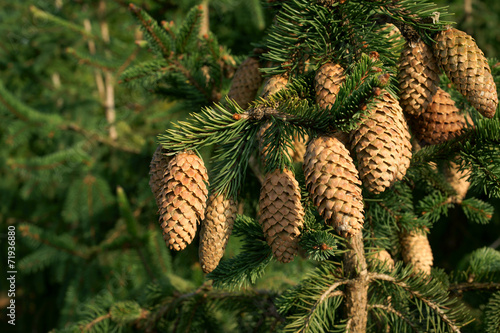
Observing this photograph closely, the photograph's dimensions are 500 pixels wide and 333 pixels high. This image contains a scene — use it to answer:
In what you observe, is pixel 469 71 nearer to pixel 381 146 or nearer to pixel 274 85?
pixel 381 146

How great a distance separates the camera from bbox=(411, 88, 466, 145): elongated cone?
93 centimetres

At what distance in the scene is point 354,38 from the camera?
916mm

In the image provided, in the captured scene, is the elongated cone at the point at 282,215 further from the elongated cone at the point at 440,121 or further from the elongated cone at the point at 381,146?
the elongated cone at the point at 440,121

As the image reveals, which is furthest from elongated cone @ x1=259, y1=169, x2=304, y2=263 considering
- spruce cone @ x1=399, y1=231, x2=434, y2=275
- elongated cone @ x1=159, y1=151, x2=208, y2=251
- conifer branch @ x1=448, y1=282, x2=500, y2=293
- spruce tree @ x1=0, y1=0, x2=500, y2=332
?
conifer branch @ x1=448, y1=282, x2=500, y2=293

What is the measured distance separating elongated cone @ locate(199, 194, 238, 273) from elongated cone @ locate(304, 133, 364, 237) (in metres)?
0.22

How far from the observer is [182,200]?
77cm

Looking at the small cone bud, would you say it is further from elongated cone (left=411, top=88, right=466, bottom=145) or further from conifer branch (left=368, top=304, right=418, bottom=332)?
conifer branch (left=368, top=304, right=418, bottom=332)

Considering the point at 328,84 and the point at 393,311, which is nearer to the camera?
the point at 328,84

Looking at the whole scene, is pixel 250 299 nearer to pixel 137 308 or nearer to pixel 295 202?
pixel 137 308

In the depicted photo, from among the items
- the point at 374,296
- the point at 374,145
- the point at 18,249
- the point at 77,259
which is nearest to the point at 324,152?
the point at 374,145

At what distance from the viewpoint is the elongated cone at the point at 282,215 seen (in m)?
0.81

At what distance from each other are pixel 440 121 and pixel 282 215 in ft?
1.47

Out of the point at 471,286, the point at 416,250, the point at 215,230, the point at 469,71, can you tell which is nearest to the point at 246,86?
the point at 215,230

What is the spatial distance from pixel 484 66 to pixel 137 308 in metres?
1.33
